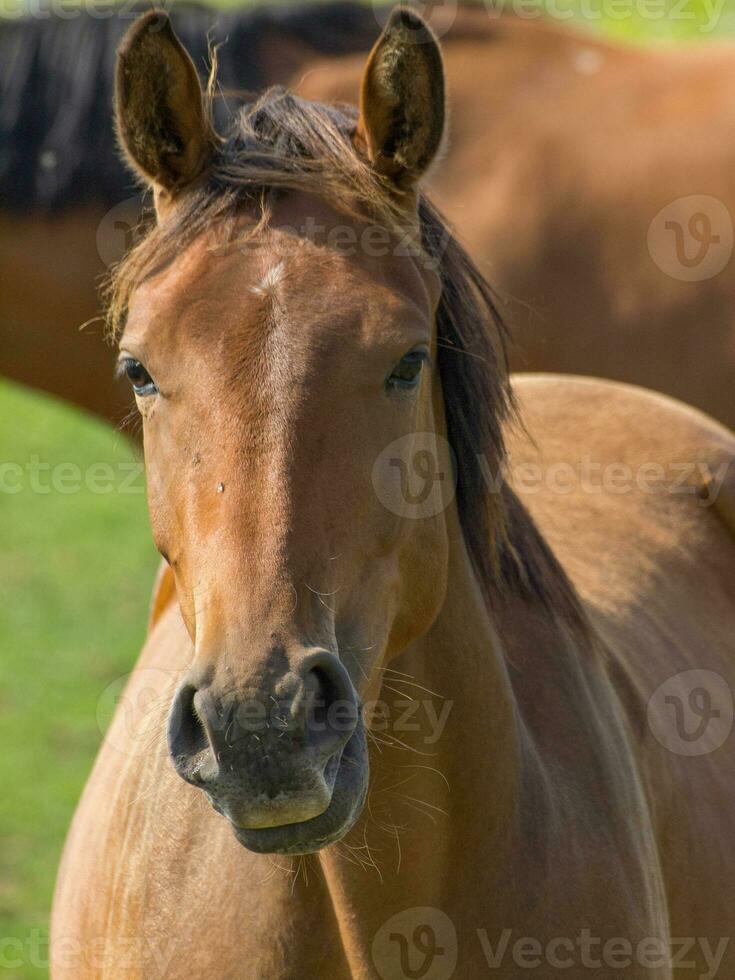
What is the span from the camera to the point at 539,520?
325 centimetres

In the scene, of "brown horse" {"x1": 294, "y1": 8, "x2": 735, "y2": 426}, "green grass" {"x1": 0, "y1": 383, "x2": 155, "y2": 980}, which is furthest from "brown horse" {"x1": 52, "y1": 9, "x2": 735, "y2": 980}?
"brown horse" {"x1": 294, "y1": 8, "x2": 735, "y2": 426}

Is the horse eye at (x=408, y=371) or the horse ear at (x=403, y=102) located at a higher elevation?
the horse ear at (x=403, y=102)

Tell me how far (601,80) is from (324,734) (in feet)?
14.8

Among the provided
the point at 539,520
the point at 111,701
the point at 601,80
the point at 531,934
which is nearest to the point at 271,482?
the point at 531,934

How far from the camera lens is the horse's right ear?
2.23 metres

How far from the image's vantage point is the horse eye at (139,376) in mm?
2145

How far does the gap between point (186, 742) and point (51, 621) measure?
734cm
